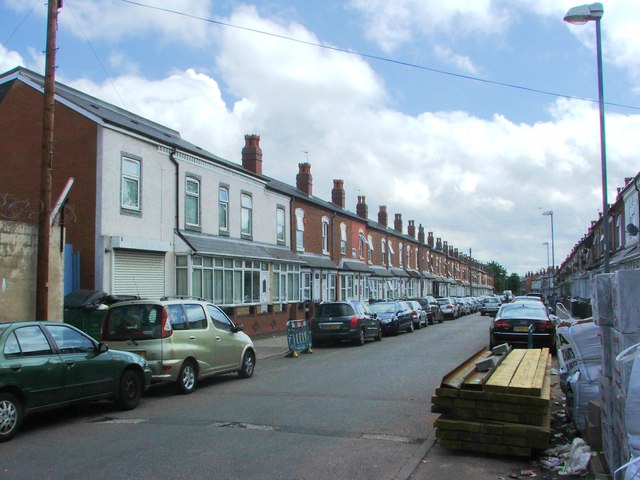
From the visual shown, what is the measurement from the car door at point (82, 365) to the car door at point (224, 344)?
3231mm

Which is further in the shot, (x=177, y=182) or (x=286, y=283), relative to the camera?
(x=286, y=283)

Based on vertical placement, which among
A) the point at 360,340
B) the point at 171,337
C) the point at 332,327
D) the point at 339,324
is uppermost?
the point at 171,337

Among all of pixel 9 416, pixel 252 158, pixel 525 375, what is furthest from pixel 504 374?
pixel 252 158

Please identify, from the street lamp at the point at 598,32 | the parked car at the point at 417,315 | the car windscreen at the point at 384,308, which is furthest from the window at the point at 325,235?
the street lamp at the point at 598,32

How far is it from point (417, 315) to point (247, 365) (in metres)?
18.3

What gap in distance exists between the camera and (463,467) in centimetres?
634

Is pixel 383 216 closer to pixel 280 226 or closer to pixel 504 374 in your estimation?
pixel 280 226

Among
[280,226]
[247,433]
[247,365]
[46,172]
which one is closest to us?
[247,433]

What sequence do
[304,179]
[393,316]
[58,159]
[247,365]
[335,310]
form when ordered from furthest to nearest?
[304,179], [393,316], [335,310], [58,159], [247,365]

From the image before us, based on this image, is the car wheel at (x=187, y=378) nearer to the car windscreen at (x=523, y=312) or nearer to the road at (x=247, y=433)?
the road at (x=247, y=433)

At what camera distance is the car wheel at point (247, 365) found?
13299mm

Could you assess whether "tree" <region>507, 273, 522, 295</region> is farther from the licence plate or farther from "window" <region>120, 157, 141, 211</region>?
"window" <region>120, 157, 141, 211</region>

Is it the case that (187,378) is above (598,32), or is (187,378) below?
below

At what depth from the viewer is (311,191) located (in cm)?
3766
